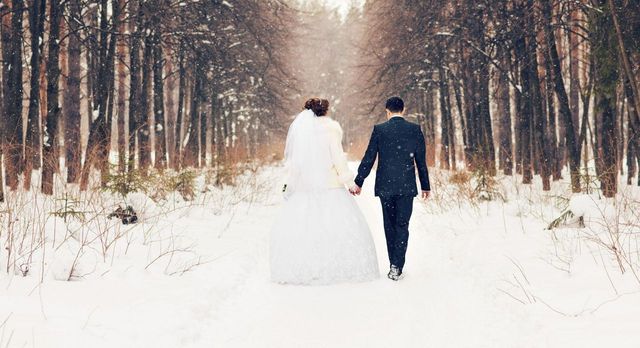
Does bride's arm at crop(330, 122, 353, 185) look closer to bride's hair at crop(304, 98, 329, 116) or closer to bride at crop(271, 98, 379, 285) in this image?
bride at crop(271, 98, 379, 285)

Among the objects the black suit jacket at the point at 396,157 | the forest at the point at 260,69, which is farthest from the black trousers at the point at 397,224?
the forest at the point at 260,69

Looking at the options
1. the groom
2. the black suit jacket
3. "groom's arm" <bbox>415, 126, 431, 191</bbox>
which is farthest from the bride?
"groom's arm" <bbox>415, 126, 431, 191</bbox>

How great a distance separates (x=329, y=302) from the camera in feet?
17.5

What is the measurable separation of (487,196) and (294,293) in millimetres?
6819

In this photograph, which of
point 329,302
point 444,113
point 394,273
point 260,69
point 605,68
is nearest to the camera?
point 329,302

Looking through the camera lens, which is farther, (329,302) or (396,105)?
(396,105)

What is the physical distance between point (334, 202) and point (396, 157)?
3.07 ft

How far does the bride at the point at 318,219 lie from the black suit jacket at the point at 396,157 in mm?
410

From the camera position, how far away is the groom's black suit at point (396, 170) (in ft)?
21.3

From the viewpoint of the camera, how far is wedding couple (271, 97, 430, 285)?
245 inches

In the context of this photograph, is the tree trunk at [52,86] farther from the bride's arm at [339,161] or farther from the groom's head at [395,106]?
the groom's head at [395,106]

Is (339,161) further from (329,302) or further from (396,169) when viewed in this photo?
(329,302)

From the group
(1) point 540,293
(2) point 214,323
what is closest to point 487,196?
(1) point 540,293

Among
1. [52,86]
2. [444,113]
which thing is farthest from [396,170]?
[444,113]
